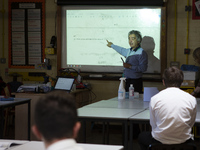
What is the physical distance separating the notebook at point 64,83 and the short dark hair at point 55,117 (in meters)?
4.23

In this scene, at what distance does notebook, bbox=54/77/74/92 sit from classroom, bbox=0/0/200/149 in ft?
0.74

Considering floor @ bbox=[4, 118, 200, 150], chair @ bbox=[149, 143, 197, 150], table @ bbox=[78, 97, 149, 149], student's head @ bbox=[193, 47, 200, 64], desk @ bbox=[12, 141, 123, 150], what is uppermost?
student's head @ bbox=[193, 47, 200, 64]

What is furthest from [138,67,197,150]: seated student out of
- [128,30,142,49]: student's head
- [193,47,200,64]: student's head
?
[193,47,200,64]: student's head

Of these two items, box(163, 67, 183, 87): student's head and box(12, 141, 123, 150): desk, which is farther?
box(163, 67, 183, 87): student's head

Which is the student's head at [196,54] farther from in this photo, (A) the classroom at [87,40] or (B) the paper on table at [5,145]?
(B) the paper on table at [5,145]

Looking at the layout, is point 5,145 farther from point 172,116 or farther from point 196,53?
point 196,53

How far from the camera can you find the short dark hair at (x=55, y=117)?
107 centimetres

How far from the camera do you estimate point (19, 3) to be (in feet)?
22.1

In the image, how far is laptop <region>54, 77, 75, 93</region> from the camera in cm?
536

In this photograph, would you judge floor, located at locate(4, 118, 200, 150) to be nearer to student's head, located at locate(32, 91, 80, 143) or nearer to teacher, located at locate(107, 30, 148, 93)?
teacher, located at locate(107, 30, 148, 93)

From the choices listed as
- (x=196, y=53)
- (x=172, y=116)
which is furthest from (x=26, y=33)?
(x=172, y=116)

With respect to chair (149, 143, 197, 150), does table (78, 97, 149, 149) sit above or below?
above

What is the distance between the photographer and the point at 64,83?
541 cm

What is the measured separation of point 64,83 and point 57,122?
4364 mm
